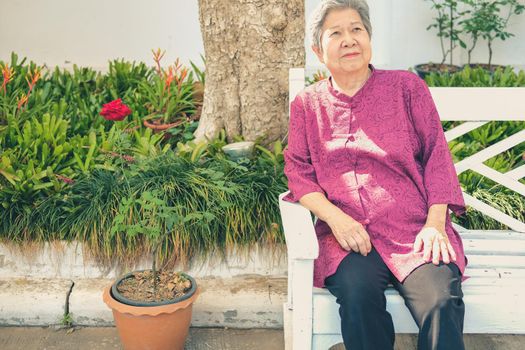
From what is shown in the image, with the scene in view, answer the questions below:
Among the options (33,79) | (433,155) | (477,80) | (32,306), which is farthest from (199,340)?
(477,80)

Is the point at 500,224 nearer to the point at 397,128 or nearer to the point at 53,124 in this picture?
the point at 397,128

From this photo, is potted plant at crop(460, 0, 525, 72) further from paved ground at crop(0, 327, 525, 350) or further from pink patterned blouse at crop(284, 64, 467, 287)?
pink patterned blouse at crop(284, 64, 467, 287)

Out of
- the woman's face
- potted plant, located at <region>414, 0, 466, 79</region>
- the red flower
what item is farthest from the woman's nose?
potted plant, located at <region>414, 0, 466, 79</region>

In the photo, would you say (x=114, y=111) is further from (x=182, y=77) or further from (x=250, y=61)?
(x=182, y=77)

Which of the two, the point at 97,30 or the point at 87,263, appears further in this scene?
the point at 97,30

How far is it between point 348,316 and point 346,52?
3.41 ft

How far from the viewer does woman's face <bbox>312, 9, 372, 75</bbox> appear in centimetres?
285

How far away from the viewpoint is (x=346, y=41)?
284 centimetres

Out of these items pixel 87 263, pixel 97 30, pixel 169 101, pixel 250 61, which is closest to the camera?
pixel 87 263

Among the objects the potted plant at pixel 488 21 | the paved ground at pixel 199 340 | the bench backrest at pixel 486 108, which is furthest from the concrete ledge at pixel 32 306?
the potted plant at pixel 488 21

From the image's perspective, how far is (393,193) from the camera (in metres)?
2.82

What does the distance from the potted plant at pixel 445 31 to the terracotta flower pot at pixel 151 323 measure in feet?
15.4

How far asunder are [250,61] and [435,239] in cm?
190

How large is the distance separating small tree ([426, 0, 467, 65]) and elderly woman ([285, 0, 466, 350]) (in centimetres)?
461
